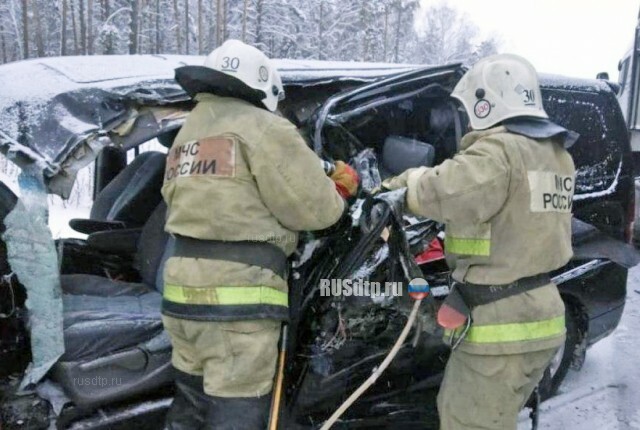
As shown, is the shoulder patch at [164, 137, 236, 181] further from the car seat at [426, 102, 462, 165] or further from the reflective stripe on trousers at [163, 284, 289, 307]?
Answer: the car seat at [426, 102, 462, 165]

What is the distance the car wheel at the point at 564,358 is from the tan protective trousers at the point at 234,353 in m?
2.15

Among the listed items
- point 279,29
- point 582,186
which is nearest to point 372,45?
point 279,29

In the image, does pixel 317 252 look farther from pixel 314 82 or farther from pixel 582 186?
pixel 582 186

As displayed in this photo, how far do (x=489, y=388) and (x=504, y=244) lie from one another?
56cm

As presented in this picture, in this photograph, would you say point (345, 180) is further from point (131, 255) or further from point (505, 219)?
point (131, 255)

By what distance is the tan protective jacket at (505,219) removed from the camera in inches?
84.0

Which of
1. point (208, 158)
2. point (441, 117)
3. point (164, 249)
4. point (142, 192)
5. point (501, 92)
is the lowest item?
point (164, 249)

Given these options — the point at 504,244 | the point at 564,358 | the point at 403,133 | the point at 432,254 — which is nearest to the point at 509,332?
the point at 504,244

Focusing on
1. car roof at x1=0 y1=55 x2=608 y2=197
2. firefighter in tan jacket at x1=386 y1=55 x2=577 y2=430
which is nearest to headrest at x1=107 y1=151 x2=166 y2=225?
car roof at x1=0 y1=55 x2=608 y2=197

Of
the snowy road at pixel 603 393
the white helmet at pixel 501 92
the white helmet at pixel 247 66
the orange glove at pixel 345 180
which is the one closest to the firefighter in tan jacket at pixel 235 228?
the white helmet at pixel 247 66

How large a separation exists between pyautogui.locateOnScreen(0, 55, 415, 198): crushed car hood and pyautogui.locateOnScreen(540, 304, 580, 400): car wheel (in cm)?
214

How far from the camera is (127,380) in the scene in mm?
2463

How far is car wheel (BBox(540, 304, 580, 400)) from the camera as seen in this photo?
12.1ft

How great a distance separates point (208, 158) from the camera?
2176 millimetres
